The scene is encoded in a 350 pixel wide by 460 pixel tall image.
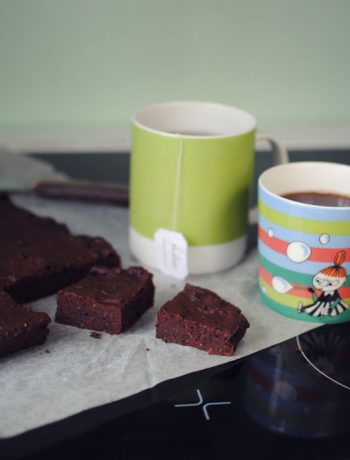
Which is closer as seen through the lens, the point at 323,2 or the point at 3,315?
the point at 3,315

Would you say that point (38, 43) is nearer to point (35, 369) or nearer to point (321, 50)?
point (321, 50)

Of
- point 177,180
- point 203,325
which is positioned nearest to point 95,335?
point 203,325

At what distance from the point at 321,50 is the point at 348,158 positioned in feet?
0.77

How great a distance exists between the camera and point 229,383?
85cm

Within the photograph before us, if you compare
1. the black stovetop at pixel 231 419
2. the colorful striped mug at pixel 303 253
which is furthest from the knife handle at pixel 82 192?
the black stovetop at pixel 231 419

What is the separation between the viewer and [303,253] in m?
0.94

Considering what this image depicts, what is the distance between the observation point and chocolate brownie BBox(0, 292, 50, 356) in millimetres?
856

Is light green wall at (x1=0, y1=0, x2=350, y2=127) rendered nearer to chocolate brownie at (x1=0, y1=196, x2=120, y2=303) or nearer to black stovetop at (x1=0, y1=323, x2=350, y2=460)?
chocolate brownie at (x1=0, y1=196, x2=120, y2=303)

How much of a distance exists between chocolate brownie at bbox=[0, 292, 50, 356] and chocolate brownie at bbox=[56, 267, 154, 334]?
0.15 feet

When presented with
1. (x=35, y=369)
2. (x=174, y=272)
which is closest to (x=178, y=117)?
(x=174, y=272)

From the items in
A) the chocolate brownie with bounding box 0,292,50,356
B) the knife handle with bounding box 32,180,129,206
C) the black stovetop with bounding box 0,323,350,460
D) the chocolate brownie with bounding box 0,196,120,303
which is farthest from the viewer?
the knife handle with bounding box 32,180,129,206

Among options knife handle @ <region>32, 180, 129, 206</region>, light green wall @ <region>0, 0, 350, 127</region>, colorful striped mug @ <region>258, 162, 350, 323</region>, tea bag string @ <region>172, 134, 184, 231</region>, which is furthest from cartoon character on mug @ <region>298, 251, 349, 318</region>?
light green wall @ <region>0, 0, 350, 127</region>

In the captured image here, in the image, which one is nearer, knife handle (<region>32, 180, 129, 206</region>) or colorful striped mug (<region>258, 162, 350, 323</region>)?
colorful striped mug (<region>258, 162, 350, 323</region>)

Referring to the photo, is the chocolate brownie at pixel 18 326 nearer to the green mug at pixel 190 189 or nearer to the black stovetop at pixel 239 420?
the black stovetop at pixel 239 420
